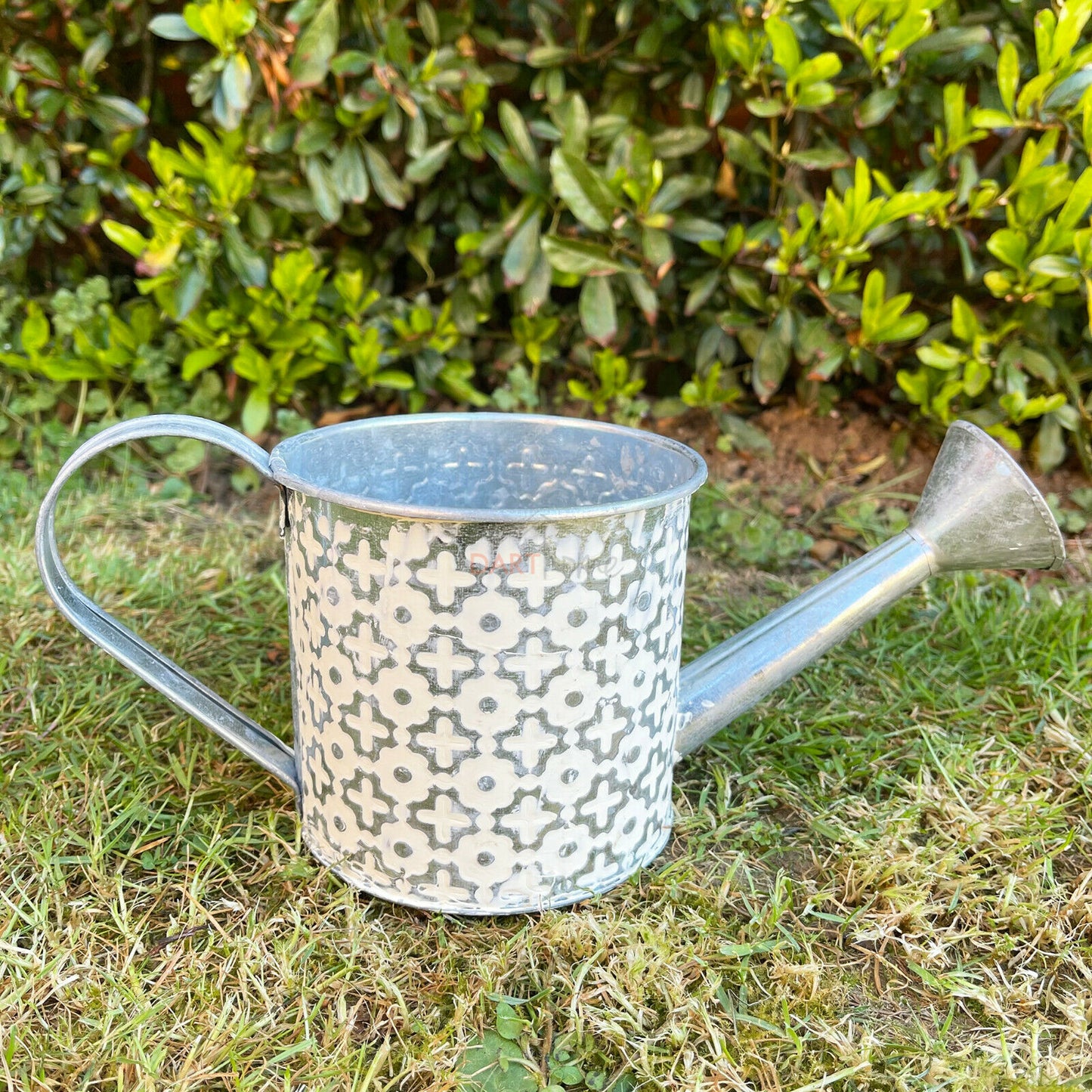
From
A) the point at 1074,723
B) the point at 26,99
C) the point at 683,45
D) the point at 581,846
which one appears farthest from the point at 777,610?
the point at 26,99

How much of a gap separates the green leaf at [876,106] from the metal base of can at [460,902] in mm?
1201

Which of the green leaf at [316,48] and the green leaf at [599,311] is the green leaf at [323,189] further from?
the green leaf at [599,311]

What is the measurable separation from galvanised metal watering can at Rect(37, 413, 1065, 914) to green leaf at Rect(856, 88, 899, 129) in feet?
2.37

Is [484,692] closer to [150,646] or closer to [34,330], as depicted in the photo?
[150,646]

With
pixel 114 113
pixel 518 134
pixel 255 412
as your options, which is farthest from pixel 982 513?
pixel 114 113

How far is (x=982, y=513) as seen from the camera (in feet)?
3.31

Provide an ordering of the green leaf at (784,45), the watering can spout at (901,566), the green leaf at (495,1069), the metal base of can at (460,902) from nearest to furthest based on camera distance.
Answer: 1. the green leaf at (495,1069)
2. the metal base of can at (460,902)
3. the watering can spout at (901,566)
4. the green leaf at (784,45)

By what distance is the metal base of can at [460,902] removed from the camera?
0.83 m

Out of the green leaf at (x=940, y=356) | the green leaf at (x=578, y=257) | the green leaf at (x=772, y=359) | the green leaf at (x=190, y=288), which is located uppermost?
the green leaf at (x=578, y=257)

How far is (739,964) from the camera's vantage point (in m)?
0.80

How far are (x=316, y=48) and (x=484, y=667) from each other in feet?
3.85

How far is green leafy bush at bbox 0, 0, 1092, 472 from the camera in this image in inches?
57.2

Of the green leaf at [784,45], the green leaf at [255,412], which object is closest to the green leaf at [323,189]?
the green leaf at [255,412]

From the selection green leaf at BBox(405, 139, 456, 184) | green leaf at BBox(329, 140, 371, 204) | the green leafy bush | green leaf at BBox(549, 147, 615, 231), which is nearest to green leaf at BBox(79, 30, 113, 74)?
the green leafy bush
